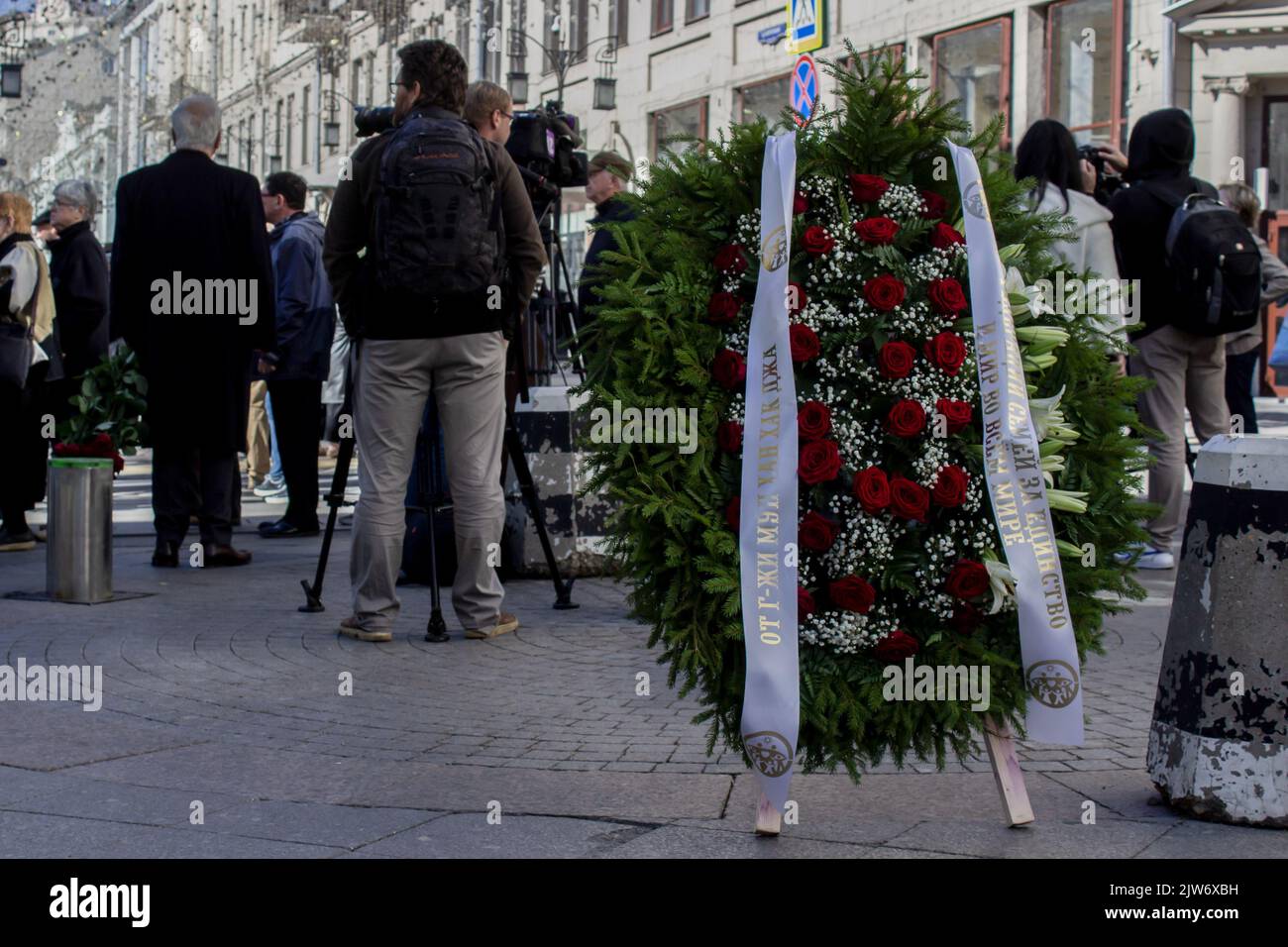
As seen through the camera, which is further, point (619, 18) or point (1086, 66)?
point (619, 18)

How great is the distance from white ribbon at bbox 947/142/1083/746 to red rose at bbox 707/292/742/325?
1.72ft

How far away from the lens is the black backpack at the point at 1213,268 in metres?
8.55

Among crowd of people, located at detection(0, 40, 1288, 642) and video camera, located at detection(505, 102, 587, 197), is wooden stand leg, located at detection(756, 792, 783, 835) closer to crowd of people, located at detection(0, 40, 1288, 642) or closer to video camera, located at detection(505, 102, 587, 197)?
crowd of people, located at detection(0, 40, 1288, 642)

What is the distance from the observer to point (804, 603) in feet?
13.6

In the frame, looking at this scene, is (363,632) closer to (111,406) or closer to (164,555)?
(111,406)

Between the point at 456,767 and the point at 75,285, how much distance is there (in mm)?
Answer: 6207

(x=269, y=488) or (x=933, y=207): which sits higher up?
(x=933, y=207)

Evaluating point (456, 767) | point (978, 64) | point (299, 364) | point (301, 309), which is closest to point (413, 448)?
point (456, 767)

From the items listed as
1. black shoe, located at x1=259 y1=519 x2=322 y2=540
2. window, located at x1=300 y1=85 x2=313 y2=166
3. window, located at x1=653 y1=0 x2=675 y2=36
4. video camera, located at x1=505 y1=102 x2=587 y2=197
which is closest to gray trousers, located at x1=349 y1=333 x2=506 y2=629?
video camera, located at x1=505 y1=102 x2=587 y2=197

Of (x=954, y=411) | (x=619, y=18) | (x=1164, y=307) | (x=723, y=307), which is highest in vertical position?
(x=619, y=18)

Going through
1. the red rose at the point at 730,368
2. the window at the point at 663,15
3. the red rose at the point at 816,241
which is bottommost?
the red rose at the point at 730,368

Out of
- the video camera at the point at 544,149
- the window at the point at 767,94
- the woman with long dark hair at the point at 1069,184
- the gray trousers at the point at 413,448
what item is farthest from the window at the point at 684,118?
the gray trousers at the point at 413,448

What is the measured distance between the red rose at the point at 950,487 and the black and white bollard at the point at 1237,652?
0.70m

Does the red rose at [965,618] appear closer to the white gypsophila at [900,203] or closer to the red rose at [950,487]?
the red rose at [950,487]
